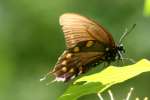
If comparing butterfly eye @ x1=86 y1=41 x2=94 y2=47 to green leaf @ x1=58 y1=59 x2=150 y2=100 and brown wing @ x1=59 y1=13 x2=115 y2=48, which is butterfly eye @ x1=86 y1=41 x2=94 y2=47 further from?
green leaf @ x1=58 y1=59 x2=150 y2=100

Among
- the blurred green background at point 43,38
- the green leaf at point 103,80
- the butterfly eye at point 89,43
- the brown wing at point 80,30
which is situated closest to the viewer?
the green leaf at point 103,80

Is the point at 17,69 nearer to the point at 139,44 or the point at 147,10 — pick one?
the point at 139,44

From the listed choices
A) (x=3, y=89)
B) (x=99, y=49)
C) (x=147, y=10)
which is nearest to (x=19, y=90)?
(x=3, y=89)

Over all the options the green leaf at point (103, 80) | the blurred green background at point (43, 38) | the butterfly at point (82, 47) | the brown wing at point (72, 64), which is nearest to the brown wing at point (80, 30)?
the butterfly at point (82, 47)

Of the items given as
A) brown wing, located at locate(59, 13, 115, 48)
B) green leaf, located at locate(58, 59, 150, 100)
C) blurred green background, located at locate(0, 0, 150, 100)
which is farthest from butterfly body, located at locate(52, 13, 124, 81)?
blurred green background, located at locate(0, 0, 150, 100)

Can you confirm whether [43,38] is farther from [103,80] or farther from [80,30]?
[103,80]

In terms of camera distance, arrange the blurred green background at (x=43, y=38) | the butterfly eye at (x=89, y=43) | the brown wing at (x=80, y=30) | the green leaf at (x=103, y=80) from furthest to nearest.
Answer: the blurred green background at (x=43, y=38) < the butterfly eye at (x=89, y=43) < the brown wing at (x=80, y=30) < the green leaf at (x=103, y=80)

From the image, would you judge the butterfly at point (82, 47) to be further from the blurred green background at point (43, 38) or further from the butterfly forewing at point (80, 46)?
the blurred green background at point (43, 38)

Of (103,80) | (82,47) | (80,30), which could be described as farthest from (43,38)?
(103,80)
